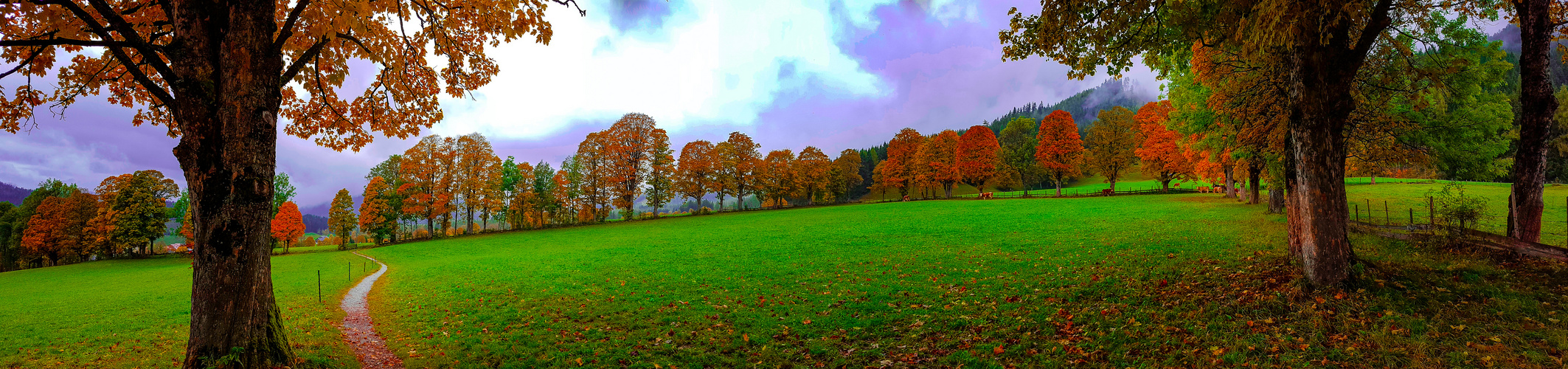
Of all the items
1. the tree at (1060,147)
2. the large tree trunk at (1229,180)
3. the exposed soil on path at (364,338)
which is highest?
the tree at (1060,147)

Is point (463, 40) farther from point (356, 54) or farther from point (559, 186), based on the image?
point (559, 186)

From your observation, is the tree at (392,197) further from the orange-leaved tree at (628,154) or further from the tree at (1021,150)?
the tree at (1021,150)

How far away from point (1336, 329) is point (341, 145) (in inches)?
629

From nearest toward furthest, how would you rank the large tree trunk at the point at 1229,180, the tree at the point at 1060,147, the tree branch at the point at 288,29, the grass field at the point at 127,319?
the tree branch at the point at 288,29 < the grass field at the point at 127,319 < the large tree trunk at the point at 1229,180 < the tree at the point at 1060,147

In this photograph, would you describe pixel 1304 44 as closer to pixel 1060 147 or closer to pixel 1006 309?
pixel 1006 309

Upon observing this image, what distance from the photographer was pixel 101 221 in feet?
124

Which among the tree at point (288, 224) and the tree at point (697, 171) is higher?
the tree at point (697, 171)

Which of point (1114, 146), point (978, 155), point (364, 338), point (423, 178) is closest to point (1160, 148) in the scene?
point (978, 155)

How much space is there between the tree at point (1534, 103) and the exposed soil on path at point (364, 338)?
810 inches

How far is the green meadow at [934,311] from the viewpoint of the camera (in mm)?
6250

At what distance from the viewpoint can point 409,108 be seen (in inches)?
371

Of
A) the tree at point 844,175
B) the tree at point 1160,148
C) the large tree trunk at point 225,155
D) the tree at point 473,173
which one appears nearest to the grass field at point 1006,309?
the large tree trunk at point 225,155

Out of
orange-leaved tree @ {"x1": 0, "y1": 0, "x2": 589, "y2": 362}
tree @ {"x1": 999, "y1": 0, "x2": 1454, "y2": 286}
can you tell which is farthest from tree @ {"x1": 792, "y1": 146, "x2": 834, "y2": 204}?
orange-leaved tree @ {"x1": 0, "y1": 0, "x2": 589, "y2": 362}

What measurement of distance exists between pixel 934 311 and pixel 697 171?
4337 centimetres
